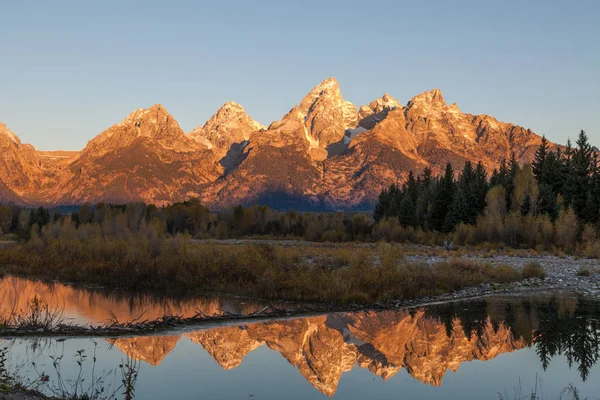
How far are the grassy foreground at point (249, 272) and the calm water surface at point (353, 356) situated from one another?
4256 mm

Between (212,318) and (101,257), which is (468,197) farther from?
(212,318)

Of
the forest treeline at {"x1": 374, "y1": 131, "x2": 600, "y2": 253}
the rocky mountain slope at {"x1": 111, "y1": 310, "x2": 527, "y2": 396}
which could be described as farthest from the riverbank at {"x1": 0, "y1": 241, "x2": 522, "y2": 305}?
the forest treeline at {"x1": 374, "y1": 131, "x2": 600, "y2": 253}

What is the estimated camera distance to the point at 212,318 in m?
22.5

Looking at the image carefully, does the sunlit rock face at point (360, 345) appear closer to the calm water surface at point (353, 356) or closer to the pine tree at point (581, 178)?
the calm water surface at point (353, 356)

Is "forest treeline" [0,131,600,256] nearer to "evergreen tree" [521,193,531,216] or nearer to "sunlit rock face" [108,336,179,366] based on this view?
"evergreen tree" [521,193,531,216]

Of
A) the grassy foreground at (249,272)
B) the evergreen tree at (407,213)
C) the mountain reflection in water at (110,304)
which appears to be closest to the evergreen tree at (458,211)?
the evergreen tree at (407,213)

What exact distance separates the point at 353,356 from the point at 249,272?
16057 mm

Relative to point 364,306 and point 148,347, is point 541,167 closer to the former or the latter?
point 364,306

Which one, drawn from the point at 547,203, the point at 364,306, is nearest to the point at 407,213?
the point at 547,203

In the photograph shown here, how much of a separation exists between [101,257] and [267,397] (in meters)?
30.7

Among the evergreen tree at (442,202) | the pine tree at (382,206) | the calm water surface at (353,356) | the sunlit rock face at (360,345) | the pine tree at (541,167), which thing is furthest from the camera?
the pine tree at (382,206)

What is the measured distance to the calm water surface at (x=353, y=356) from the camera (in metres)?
14.1

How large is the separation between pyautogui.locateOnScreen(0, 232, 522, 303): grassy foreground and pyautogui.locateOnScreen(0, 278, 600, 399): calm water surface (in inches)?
168

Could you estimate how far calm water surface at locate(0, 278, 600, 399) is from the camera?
14.1 m
